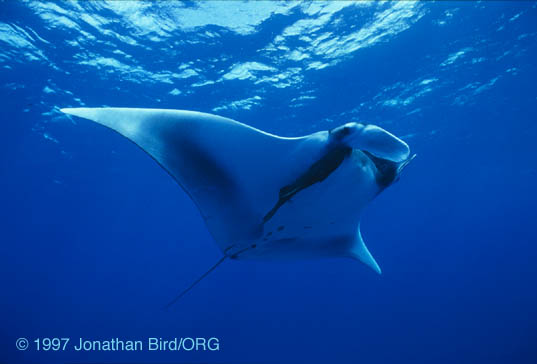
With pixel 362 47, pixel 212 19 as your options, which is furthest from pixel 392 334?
pixel 212 19

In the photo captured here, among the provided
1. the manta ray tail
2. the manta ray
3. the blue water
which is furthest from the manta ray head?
the blue water

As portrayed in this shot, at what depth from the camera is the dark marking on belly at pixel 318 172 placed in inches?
84.0

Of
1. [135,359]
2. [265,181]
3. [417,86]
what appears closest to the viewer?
[265,181]

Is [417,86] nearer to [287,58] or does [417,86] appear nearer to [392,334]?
[287,58]

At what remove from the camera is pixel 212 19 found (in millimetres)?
7383

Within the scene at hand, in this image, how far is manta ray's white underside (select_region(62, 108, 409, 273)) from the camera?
77.7 inches

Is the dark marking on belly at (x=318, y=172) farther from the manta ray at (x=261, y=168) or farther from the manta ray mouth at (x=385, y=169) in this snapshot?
the manta ray mouth at (x=385, y=169)

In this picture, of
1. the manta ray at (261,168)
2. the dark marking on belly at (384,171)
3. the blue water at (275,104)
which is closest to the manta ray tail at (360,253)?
the manta ray at (261,168)

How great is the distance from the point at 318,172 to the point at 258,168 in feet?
1.46

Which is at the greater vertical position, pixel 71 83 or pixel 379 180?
pixel 71 83

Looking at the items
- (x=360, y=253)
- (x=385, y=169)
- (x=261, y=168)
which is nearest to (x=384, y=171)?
(x=385, y=169)

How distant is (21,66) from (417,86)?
42.1 ft

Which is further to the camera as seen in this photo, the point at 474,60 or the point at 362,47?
the point at 474,60

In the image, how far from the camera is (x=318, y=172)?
225 cm
